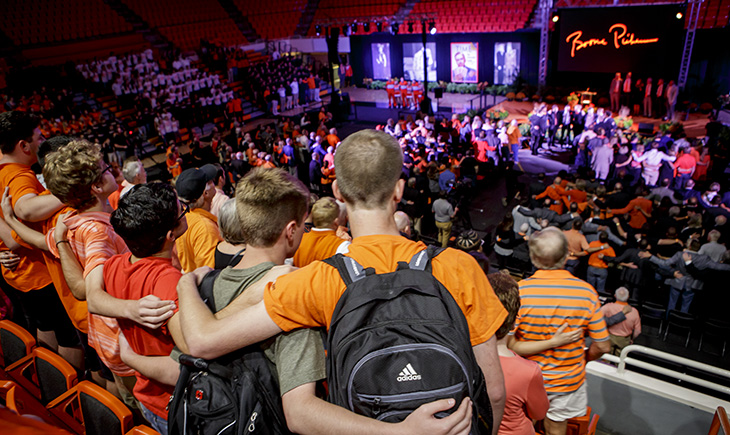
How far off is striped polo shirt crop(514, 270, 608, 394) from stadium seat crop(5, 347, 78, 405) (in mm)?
2600

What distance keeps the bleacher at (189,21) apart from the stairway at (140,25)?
18cm

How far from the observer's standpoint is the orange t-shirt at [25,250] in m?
2.71

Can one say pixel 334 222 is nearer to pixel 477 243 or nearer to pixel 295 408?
pixel 295 408

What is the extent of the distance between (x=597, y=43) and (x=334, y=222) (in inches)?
589

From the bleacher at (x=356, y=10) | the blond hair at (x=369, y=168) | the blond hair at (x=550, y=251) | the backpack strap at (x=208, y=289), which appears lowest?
the blond hair at (x=550, y=251)

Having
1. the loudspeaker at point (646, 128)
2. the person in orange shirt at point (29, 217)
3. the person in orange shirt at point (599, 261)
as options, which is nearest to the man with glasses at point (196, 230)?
the person in orange shirt at point (29, 217)

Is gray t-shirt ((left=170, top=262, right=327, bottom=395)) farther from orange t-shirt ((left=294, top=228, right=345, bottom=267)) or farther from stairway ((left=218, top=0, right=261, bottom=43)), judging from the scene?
stairway ((left=218, top=0, right=261, bottom=43))

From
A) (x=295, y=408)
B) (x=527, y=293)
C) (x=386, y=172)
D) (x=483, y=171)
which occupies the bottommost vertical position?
(x=483, y=171)

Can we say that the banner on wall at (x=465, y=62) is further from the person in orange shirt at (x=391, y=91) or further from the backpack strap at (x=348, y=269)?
the backpack strap at (x=348, y=269)

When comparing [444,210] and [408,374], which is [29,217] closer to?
[408,374]

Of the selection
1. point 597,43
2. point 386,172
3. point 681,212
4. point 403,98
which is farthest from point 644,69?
point 386,172

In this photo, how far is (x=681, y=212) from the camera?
6688mm

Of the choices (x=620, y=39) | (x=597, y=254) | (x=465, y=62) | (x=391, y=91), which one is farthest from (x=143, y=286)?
(x=465, y=62)

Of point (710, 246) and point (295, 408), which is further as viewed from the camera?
point (710, 246)
